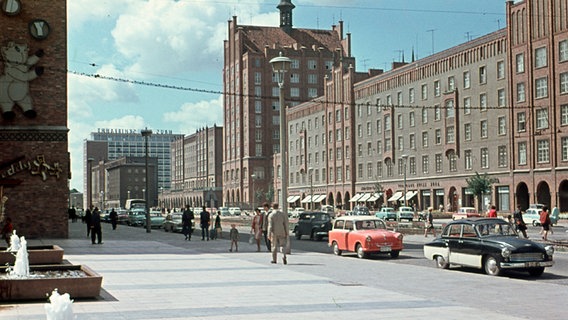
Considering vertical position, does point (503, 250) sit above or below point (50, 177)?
below

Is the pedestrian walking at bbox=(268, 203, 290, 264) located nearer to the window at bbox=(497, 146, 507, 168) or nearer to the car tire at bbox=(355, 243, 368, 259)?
the car tire at bbox=(355, 243, 368, 259)

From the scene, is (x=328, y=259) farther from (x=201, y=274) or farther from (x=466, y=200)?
(x=466, y=200)

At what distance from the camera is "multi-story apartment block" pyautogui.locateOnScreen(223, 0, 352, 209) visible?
447ft

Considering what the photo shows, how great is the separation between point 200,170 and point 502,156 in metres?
115

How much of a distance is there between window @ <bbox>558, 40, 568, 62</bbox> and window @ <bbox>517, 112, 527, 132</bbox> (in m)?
6.33

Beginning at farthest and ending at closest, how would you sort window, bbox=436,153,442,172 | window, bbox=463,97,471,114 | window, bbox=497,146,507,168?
1. window, bbox=436,153,442,172
2. window, bbox=463,97,471,114
3. window, bbox=497,146,507,168

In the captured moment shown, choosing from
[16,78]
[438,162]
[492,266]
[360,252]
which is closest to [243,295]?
[492,266]

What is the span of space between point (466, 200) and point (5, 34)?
5411cm

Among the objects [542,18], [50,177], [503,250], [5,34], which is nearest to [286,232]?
[503,250]

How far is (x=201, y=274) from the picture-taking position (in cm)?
1862

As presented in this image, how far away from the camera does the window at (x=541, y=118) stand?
66.3 meters

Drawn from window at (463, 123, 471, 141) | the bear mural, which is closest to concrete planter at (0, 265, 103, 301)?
the bear mural

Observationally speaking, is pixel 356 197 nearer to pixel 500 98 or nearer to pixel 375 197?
pixel 375 197

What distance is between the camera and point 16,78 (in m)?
36.2
